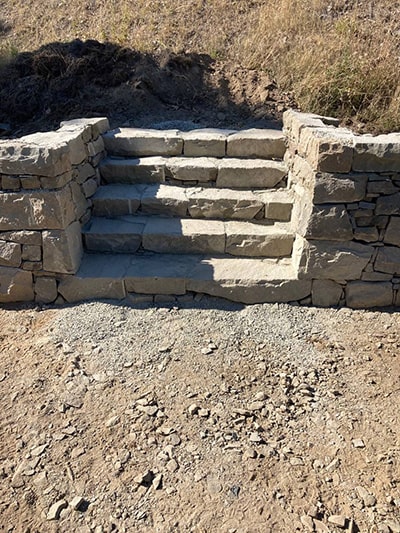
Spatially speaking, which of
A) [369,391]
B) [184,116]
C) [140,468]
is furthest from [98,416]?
[184,116]

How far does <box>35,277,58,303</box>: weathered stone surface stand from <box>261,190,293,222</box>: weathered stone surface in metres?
2.06

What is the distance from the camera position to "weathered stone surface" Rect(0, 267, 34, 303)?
365cm

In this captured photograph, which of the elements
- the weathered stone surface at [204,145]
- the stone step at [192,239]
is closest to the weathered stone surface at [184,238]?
the stone step at [192,239]

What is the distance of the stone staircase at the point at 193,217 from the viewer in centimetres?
367

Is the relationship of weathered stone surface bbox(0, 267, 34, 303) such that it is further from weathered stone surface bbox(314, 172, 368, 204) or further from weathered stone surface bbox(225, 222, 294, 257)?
weathered stone surface bbox(314, 172, 368, 204)

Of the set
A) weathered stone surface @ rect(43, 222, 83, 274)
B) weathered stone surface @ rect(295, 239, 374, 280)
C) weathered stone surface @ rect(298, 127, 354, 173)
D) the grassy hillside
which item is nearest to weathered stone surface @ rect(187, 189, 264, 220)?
weathered stone surface @ rect(295, 239, 374, 280)

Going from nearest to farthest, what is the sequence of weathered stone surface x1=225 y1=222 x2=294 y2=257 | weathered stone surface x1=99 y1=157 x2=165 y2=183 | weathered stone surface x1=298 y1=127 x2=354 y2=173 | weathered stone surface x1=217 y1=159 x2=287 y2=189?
weathered stone surface x1=298 y1=127 x2=354 y2=173
weathered stone surface x1=225 y1=222 x2=294 y2=257
weathered stone surface x1=217 y1=159 x2=287 y2=189
weathered stone surface x1=99 y1=157 x2=165 y2=183

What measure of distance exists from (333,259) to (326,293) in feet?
1.04

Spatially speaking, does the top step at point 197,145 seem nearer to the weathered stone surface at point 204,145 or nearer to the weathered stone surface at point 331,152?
the weathered stone surface at point 204,145

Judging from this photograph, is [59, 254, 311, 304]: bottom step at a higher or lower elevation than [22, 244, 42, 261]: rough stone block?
lower

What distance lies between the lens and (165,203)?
13.6 feet

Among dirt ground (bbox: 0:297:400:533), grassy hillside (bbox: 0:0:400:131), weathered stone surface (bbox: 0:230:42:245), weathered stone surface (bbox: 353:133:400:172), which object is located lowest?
dirt ground (bbox: 0:297:400:533)

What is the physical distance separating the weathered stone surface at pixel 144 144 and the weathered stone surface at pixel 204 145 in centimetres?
8

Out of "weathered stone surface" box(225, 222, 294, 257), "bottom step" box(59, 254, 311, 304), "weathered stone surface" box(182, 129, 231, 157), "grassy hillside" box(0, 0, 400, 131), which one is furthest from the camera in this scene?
"grassy hillside" box(0, 0, 400, 131)
